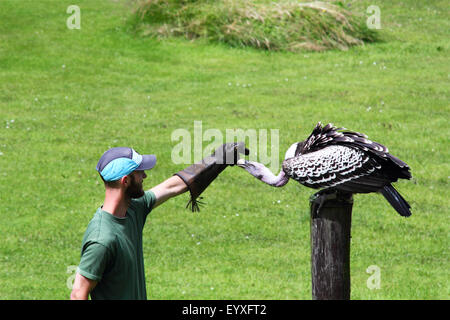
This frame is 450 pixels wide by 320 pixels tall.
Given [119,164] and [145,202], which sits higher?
[119,164]

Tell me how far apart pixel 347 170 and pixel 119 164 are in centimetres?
194

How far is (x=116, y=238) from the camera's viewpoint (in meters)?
4.54

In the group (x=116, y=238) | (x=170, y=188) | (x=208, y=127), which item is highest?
(x=208, y=127)

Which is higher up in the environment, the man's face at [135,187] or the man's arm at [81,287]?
the man's face at [135,187]

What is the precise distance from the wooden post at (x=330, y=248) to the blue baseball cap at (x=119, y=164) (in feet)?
4.65

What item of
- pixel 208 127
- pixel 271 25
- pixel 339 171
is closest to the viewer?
pixel 339 171

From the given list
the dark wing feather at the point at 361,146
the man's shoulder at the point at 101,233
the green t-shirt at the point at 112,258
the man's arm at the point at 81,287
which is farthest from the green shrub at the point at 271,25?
the man's arm at the point at 81,287

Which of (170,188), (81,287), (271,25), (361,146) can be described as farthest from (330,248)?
(271,25)

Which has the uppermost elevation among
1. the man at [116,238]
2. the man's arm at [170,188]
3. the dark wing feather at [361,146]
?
the dark wing feather at [361,146]

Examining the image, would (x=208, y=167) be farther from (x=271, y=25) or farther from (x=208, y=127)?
(x=271, y=25)

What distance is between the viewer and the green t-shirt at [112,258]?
4359 millimetres

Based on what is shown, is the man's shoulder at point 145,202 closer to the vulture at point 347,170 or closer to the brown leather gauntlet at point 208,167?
the brown leather gauntlet at point 208,167

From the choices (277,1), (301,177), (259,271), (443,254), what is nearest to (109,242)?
(301,177)
